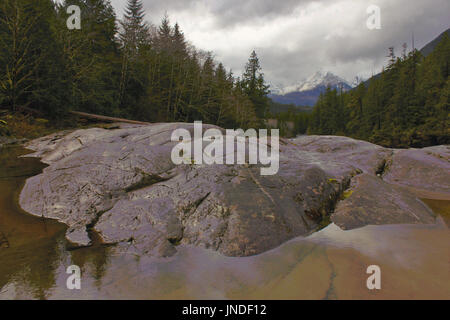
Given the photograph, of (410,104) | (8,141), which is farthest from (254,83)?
(8,141)

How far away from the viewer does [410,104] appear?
27672 mm

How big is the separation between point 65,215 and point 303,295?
3.02m

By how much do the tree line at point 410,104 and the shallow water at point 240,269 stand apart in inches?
1067

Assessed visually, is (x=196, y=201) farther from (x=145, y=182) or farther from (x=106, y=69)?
(x=106, y=69)

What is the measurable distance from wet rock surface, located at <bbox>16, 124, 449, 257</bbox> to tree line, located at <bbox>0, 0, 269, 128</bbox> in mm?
10871

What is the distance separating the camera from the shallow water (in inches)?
68.9

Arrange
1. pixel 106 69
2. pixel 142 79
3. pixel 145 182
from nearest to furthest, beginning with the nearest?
pixel 145 182
pixel 106 69
pixel 142 79

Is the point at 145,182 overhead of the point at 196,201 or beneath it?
overhead

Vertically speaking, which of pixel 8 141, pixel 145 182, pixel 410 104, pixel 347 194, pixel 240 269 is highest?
pixel 410 104

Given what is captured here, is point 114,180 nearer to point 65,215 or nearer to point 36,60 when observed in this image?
point 65,215

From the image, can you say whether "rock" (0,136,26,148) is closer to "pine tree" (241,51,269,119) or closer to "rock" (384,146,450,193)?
"rock" (384,146,450,193)

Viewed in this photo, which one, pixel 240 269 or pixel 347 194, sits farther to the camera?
pixel 347 194

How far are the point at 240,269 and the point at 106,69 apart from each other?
1898 cm

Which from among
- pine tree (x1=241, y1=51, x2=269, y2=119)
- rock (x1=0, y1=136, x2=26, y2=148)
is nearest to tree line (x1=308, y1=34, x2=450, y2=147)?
pine tree (x1=241, y1=51, x2=269, y2=119)
